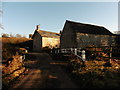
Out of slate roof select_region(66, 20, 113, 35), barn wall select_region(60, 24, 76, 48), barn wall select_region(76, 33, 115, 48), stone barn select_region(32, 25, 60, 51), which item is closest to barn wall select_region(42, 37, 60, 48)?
stone barn select_region(32, 25, 60, 51)

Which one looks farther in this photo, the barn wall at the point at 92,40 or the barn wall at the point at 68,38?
the barn wall at the point at 68,38

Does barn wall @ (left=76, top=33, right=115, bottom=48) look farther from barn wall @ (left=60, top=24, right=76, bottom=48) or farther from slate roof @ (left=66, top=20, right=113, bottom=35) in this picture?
barn wall @ (left=60, top=24, right=76, bottom=48)

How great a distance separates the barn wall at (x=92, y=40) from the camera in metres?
15.2

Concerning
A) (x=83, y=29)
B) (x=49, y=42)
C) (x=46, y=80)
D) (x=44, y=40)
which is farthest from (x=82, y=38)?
(x=44, y=40)

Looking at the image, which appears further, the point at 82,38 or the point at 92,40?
the point at 92,40

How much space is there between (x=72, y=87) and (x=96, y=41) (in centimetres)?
1604

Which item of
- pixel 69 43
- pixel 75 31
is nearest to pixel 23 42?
pixel 69 43

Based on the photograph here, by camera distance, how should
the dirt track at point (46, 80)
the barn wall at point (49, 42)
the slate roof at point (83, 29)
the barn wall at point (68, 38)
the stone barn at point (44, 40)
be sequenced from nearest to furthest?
the dirt track at point (46, 80) → the barn wall at point (68, 38) → the slate roof at point (83, 29) → the stone barn at point (44, 40) → the barn wall at point (49, 42)

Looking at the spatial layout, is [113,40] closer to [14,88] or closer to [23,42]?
[14,88]

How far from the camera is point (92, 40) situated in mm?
16297

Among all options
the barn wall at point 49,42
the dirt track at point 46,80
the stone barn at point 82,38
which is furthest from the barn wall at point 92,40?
the barn wall at point 49,42

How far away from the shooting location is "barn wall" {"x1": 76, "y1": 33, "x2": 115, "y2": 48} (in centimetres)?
1516

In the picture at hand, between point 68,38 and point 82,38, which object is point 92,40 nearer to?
point 82,38

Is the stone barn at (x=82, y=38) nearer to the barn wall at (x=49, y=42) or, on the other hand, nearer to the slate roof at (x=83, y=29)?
the slate roof at (x=83, y=29)
